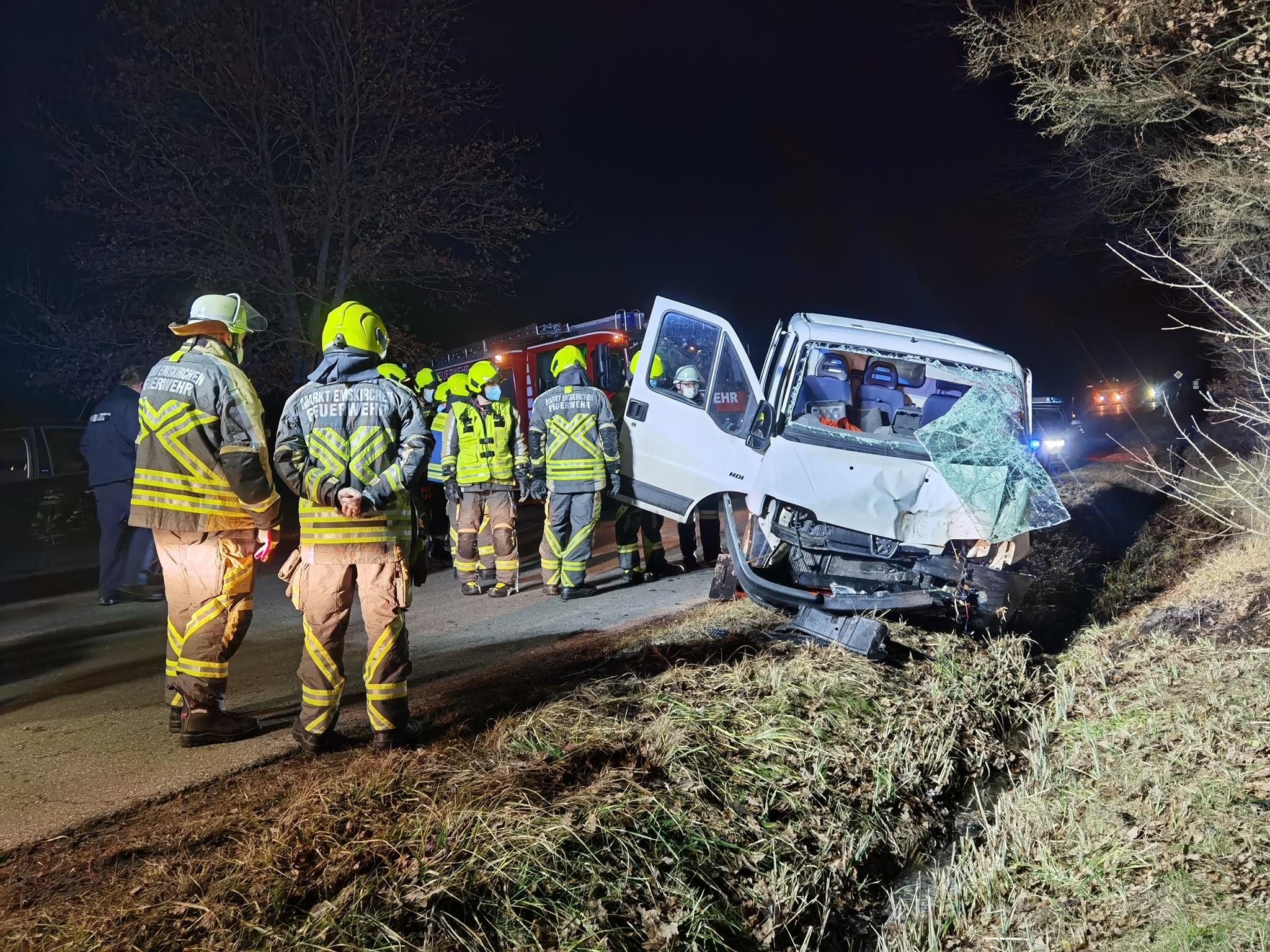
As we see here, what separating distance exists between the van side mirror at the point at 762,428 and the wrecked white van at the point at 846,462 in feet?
0.03

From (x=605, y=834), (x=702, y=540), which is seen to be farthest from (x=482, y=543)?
(x=605, y=834)

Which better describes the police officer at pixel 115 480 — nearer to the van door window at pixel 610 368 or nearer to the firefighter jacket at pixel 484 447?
the firefighter jacket at pixel 484 447

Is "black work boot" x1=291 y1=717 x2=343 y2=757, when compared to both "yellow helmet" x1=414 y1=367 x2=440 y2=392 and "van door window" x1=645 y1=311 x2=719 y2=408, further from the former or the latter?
"yellow helmet" x1=414 y1=367 x2=440 y2=392

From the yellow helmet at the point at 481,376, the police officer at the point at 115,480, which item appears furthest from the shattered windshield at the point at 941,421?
the police officer at the point at 115,480

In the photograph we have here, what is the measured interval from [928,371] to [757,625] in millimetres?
2307

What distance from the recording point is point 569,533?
743 cm

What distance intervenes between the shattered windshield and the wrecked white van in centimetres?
1

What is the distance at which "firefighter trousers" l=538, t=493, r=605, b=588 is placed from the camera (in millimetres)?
7180

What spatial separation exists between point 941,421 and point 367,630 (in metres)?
3.69

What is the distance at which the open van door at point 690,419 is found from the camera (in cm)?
558

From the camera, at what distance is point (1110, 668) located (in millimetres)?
5109

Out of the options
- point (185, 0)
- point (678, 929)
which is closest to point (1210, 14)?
point (678, 929)

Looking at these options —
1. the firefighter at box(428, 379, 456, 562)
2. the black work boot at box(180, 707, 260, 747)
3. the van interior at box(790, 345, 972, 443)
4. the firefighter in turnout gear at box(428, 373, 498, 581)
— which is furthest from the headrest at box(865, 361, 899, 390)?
the black work boot at box(180, 707, 260, 747)

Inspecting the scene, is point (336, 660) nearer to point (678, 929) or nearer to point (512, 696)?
point (512, 696)
